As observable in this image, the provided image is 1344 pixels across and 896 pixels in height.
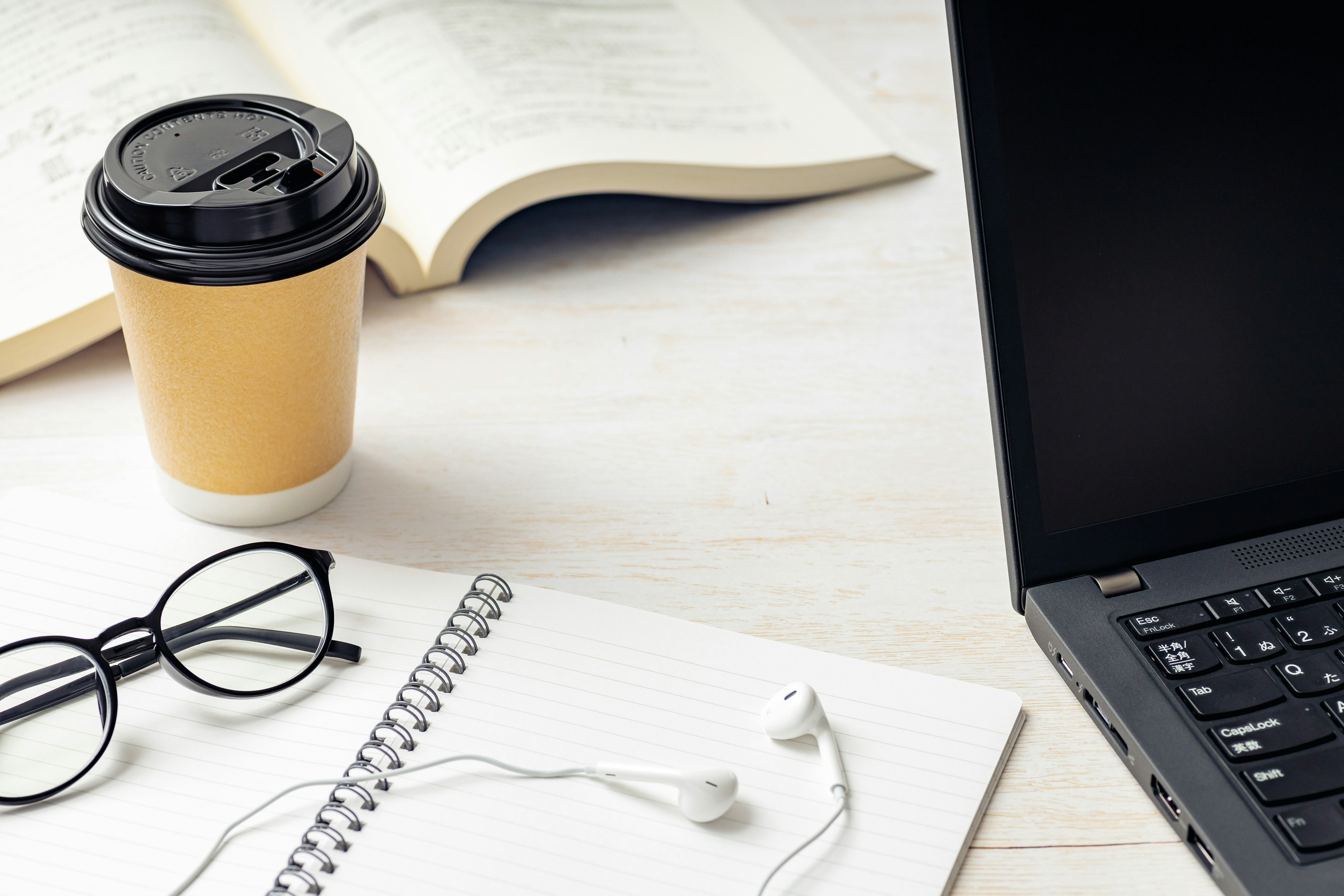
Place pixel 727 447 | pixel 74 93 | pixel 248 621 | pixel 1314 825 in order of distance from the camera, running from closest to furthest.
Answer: pixel 1314 825, pixel 248 621, pixel 727 447, pixel 74 93

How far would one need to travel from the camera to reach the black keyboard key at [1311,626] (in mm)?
500

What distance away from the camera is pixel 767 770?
0.49 metres

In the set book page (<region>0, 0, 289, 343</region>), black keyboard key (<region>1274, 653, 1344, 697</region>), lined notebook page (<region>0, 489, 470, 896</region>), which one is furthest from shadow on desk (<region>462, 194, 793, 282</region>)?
black keyboard key (<region>1274, 653, 1344, 697</region>)

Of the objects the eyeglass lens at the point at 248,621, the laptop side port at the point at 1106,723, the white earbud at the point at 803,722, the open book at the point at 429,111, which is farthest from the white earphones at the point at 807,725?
the open book at the point at 429,111

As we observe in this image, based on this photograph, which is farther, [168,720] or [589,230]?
[589,230]

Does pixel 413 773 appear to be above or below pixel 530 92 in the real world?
below

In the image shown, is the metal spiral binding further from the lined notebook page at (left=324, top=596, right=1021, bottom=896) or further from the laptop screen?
the laptop screen

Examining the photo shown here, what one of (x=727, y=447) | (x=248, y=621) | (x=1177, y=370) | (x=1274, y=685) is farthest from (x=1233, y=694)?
(x=248, y=621)

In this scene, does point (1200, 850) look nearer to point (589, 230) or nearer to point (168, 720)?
point (168, 720)

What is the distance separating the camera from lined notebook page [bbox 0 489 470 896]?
449 mm

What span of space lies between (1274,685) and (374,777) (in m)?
0.40

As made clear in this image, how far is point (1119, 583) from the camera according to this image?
53cm

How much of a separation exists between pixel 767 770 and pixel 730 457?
0.24 m

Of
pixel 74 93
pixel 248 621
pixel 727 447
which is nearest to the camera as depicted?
pixel 248 621
